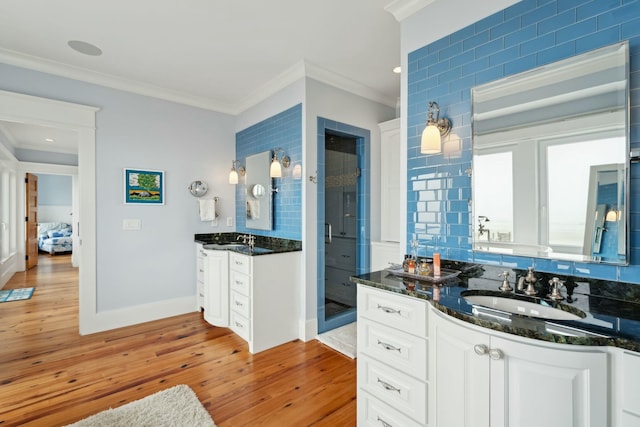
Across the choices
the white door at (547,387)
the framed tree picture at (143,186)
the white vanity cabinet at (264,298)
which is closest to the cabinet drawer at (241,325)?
the white vanity cabinet at (264,298)

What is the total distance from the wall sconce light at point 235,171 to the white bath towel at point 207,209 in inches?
15.2

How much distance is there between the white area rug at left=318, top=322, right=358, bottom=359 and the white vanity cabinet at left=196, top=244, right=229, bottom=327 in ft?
3.45

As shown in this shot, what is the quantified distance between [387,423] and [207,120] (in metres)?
3.85

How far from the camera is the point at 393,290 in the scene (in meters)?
1.53

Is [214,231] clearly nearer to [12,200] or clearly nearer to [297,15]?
[297,15]

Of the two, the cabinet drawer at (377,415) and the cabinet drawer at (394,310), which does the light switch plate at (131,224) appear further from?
the cabinet drawer at (377,415)

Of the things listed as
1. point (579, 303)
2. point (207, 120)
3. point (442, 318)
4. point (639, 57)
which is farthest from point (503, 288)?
point (207, 120)

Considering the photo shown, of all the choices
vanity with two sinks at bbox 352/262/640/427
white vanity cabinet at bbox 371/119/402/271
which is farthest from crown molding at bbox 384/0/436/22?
vanity with two sinks at bbox 352/262/640/427

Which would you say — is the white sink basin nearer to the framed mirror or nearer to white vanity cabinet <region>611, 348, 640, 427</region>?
white vanity cabinet <region>611, 348, 640, 427</region>

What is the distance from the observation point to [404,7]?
208 centimetres

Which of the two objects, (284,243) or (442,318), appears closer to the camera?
(442,318)

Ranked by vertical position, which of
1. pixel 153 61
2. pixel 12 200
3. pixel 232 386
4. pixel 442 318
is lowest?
pixel 232 386

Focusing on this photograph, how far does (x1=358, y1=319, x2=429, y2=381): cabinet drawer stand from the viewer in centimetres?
143

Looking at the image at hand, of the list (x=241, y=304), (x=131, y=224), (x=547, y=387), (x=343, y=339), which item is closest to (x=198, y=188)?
(x=131, y=224)
